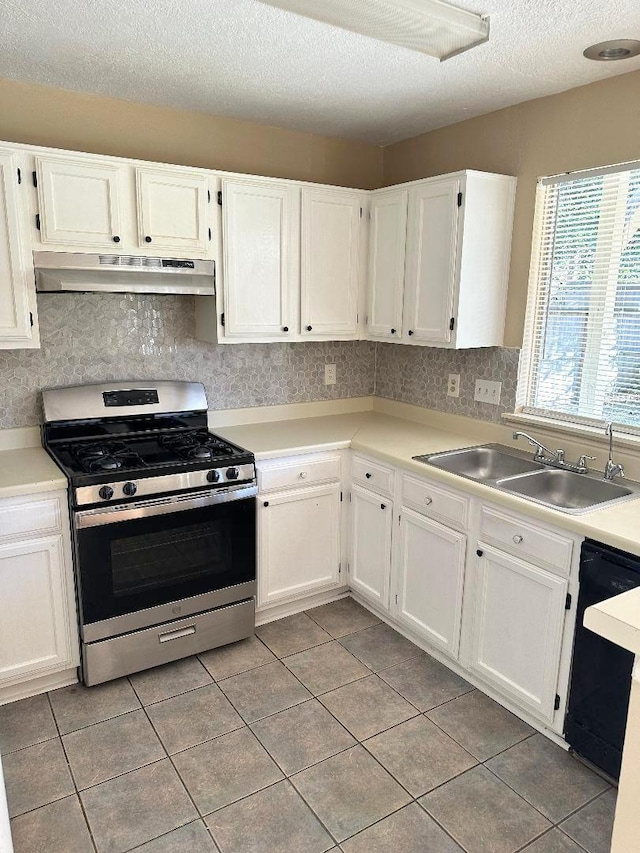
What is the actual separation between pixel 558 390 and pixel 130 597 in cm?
211

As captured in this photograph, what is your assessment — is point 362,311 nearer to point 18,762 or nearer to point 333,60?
point 333,60

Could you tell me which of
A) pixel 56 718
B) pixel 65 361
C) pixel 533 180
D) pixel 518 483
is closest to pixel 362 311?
pixel 533 180

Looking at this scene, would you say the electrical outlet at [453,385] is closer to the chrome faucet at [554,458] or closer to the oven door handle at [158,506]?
the chrome faucet at [554,458]

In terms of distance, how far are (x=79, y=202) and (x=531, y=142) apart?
6.53ft

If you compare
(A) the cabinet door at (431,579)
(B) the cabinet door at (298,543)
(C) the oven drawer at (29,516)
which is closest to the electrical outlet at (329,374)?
(B) the cabinet door at (298,543)

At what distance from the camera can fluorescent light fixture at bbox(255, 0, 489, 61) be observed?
175cm

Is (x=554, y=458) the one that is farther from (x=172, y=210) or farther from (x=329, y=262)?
(x=172, y=210)

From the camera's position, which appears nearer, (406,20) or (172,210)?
(406,20)

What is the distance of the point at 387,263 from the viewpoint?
317cm

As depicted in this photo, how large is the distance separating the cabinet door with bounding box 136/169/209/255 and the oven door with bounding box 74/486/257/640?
1.13 metres

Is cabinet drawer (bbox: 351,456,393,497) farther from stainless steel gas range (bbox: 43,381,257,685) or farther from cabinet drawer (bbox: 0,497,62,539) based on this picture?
cabinet drawer (bbox: 0,497,62,539)

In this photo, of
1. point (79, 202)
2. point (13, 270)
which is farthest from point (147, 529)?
point (79, 202)

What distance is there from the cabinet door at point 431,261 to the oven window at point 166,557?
4.56ft

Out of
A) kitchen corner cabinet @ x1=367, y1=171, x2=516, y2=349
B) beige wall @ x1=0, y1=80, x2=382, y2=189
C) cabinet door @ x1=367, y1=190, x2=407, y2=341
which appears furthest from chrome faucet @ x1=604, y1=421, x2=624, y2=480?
beige wall @ x1=0, y1=80, x2=382, y2=189
